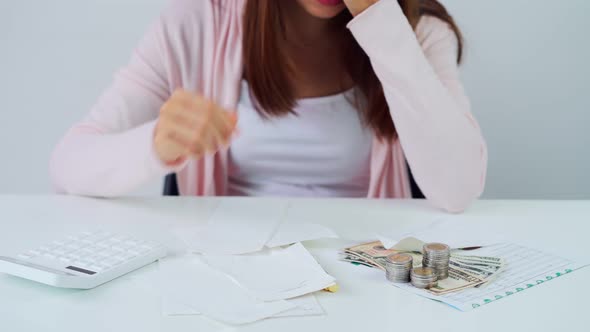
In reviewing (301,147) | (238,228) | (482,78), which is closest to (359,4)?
(301,147)

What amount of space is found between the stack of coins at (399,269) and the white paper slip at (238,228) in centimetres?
18

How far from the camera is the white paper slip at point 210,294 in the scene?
652mm

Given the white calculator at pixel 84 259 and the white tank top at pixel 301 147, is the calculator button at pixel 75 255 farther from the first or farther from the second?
the white tank top at pixel 301 147

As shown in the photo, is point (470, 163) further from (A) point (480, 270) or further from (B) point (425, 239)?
(A) point (480, 270)

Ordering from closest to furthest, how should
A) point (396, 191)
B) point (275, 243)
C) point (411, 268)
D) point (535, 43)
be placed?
point (411, 268), point (275, 243), point (396, 191), point (535, 43)

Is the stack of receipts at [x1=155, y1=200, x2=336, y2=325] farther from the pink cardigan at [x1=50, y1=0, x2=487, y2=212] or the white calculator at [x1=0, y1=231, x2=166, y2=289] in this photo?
the pink cardigan at [x1=50, y1=0, x2=487, y2=212]

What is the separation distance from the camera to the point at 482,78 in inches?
70.2

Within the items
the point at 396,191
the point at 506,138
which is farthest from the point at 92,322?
the point at 506,138

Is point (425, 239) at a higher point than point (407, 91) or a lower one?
lower

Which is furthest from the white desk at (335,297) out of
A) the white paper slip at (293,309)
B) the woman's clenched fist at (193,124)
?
the woman's clenched fist at (193,124)

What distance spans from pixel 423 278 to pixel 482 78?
1.18m

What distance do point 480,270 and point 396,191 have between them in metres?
0.62

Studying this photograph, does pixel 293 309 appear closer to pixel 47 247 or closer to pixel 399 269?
pixel 399 269

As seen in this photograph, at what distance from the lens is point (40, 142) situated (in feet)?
6.46
